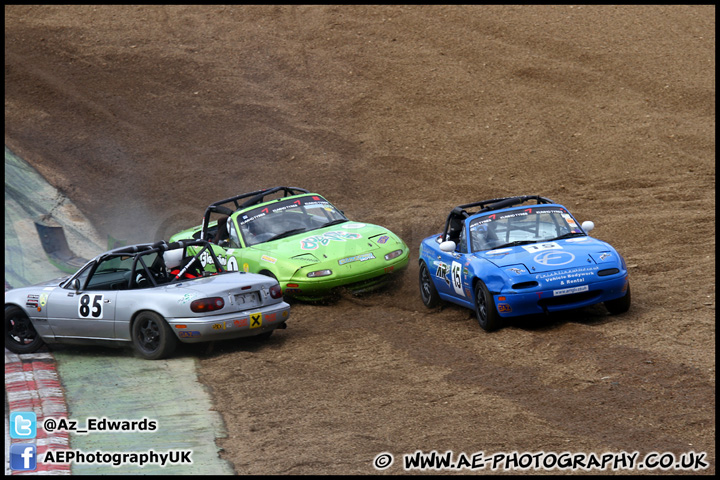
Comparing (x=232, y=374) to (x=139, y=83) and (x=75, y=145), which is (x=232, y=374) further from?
(x=139, y=83)

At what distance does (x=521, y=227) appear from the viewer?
37.3 ft

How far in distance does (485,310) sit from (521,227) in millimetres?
1594

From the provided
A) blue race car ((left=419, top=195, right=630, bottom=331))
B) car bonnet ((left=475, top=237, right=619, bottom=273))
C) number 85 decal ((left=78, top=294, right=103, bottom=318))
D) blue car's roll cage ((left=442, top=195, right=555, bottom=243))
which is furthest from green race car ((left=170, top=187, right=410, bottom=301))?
number 85 decal ((left=78, top=294, right=103, bottom=318))

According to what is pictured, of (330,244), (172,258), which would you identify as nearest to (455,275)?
(330,244)

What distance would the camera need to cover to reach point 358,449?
6.92 m

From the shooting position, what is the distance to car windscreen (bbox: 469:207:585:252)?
1123 centimetres

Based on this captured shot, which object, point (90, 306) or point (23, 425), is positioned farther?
point (90, 306)

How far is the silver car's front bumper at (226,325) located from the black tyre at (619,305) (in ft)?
13.4

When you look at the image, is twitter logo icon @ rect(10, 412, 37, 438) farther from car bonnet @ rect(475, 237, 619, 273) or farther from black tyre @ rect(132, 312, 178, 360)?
car bonnet @ rect(475, 237, 619, 273)

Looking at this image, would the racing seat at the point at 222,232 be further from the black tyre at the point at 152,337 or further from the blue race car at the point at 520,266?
the black tyre at the point at 152,337

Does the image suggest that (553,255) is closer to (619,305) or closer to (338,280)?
(619,305)

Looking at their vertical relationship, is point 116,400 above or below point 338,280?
above

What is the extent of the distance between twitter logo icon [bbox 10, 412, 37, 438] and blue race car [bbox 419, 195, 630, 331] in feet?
17.0

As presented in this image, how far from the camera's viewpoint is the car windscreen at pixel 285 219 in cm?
1367
